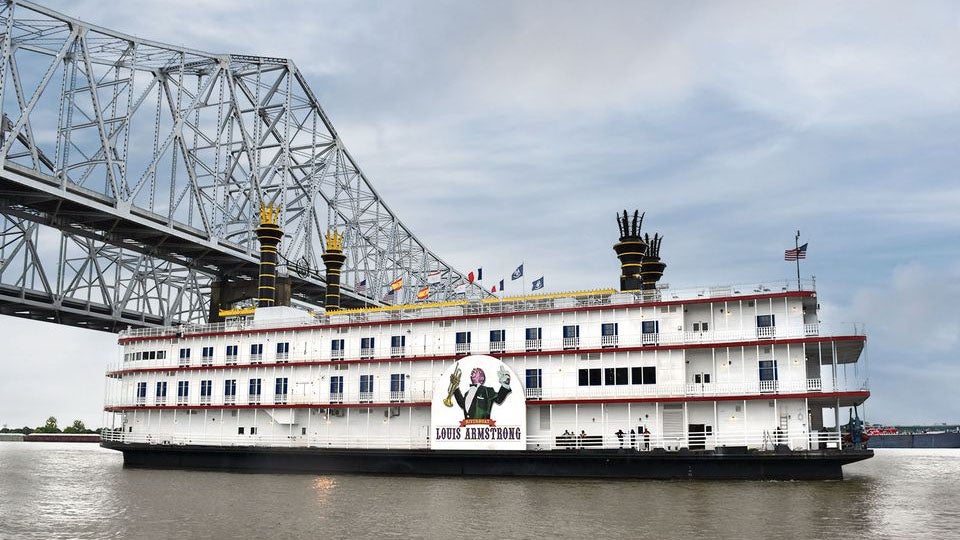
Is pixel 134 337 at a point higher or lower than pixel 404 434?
higher

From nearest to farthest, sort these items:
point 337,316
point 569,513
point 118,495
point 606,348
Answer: point 569,513 < point 118,495 < point 606,348 < point 337,316

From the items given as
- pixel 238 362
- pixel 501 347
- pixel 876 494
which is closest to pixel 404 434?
pixel 501 347

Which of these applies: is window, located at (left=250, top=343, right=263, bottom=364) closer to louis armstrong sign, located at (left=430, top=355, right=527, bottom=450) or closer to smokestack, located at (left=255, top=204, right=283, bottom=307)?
smokestack, located at (left=255, top=204, right=283, bottom=307)

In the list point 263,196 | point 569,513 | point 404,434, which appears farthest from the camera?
point 263,196

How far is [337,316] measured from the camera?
2052 inches

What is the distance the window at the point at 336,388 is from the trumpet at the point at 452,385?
7.31m

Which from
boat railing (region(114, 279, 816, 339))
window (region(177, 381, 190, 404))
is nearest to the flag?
boat railing (region(114, 279, 816, 339))

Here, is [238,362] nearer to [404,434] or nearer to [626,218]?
[404,434]

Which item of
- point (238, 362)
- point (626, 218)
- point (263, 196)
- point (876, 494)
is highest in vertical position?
point (263, 196)

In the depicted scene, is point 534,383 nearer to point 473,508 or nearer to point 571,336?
point 571,336

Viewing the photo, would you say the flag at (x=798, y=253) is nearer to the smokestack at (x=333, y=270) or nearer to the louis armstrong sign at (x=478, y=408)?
the louis armstrong sign at (x=478, y=408)

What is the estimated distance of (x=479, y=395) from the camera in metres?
46.0

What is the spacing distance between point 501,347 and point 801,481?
54.3ft

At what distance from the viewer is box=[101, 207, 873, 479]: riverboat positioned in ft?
137
